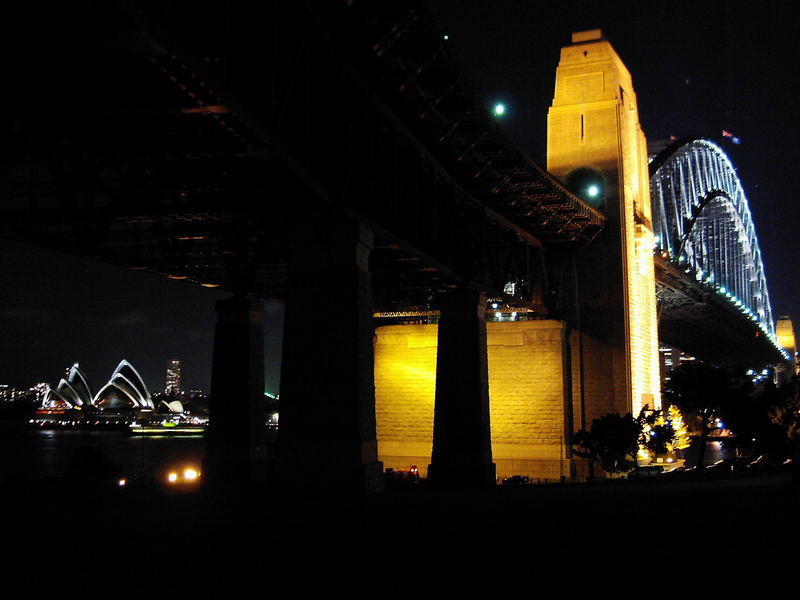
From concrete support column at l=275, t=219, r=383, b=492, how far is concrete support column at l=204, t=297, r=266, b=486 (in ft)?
36.2

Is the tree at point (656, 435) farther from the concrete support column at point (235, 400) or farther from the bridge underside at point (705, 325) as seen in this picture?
the concrete support column at point (235, 400)

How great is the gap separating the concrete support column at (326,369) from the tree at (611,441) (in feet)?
102

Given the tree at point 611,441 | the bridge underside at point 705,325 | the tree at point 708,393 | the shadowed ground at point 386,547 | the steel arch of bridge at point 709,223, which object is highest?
the steel arch of bridge at point 709,223

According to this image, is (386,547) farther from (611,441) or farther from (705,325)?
(705,325)

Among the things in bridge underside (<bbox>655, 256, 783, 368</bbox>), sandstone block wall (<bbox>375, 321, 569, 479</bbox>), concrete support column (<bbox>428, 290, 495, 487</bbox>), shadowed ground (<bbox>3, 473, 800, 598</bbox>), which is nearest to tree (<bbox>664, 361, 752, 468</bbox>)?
sandstone block wall (<bbox>375, 321, 569, 479</bbox>)

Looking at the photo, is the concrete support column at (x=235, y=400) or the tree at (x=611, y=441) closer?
the concrete support column at (x=235, y=400)

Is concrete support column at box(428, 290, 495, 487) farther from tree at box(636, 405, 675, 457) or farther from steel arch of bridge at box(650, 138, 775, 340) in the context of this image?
steel arch of bridge at box(650, 138, 775, 340)

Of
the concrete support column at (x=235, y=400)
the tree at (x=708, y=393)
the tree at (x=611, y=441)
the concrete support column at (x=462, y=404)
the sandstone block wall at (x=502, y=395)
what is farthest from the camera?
the tree at (x=708, y=393)

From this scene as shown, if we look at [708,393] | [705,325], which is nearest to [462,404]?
[708,393]

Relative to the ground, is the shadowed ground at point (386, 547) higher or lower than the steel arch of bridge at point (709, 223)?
lower

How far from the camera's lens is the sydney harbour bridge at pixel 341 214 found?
2030 cm

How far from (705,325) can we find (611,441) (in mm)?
77249

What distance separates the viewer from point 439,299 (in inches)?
1706

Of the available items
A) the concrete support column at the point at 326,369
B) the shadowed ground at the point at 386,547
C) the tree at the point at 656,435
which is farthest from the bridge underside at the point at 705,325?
the shadowed ground at the point at 386,547
